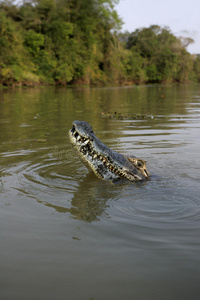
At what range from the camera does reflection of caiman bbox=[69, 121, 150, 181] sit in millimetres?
4098

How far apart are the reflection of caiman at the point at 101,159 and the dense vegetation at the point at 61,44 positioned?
32.4 meters

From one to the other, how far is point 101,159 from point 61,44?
43290 mm

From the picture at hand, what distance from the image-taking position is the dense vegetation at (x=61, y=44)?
3712 cm

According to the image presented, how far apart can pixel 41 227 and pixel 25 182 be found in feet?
5.10

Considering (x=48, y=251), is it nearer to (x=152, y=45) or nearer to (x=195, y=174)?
(x=195, y=174)

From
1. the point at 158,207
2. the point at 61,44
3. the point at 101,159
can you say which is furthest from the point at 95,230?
the point at 61,44

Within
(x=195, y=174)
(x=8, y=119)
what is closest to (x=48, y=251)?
(x=195, y=174)

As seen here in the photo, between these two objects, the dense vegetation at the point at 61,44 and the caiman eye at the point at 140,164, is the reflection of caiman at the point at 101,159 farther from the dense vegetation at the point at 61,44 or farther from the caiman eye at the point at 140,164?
the dense vegetation at the point at 61,44

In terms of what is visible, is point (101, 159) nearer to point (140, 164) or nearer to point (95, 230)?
point (140, 164)

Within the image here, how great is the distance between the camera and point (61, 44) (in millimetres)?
44969

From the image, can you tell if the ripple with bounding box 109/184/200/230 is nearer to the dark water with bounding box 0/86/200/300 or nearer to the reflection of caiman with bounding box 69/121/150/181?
the dark water with bounding box 0/86/200/300

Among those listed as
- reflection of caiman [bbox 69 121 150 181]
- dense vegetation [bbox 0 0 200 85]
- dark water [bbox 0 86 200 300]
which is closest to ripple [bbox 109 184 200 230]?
dark water [bbox 0 86 200 300]

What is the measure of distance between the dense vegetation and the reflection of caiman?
32.4m

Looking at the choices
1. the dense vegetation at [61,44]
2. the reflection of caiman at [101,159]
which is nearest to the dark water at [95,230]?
the reflection of caiman at [101,159]
